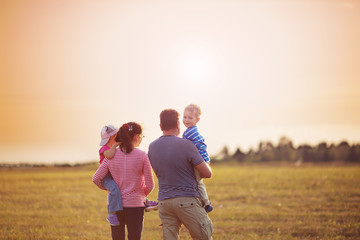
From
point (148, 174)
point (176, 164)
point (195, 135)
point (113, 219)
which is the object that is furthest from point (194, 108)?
point (113, 219)

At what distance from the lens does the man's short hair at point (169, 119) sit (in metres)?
5.73

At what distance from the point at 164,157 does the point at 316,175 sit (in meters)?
20.8

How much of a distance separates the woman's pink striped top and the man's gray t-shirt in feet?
0.90

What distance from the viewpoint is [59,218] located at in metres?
13.5

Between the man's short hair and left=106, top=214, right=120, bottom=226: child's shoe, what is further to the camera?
left=106, top=214, right=120, bottom=226: child's shoe

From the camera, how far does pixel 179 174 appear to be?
18.9ft

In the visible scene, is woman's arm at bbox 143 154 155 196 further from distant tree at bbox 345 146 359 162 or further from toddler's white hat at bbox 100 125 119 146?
distant tree at bbox 345 146 359 162

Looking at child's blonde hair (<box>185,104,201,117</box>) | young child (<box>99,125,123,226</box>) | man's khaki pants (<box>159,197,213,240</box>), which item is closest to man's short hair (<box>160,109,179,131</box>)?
child's blonde hair (<box>185,104,201,117</box>)

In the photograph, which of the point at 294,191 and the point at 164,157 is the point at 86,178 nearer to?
the point at 294,191

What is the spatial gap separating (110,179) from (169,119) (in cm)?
124

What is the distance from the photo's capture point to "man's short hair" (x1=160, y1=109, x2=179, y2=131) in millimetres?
5730

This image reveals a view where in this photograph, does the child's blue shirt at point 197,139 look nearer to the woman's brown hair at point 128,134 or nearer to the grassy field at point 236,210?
the woman's brown hair at point 128,134

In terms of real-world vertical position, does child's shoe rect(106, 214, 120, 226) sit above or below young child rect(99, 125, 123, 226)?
below

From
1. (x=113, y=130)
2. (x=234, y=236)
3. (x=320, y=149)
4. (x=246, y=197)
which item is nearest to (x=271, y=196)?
(x=246, y=197)
